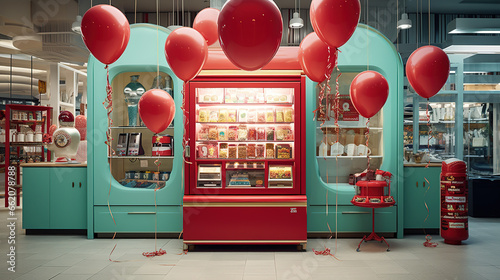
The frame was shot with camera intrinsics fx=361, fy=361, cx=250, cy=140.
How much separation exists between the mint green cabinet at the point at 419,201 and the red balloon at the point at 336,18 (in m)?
3.18

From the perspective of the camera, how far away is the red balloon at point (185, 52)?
326 centimetres

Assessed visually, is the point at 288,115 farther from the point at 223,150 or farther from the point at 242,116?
the point at 223,150

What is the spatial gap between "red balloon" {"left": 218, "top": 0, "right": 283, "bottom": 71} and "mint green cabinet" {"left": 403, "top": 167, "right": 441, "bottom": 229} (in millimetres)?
3724

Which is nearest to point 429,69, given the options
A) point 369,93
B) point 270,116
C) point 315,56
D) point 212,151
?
point 369,93

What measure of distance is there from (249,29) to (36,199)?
4485 millimetres

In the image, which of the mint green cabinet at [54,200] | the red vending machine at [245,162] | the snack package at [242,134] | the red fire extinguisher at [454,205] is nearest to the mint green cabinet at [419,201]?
the red fire extinguisher at [454,205]

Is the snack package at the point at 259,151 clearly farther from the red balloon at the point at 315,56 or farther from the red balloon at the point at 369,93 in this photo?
the red balloon at the point at 369,93

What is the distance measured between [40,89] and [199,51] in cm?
771

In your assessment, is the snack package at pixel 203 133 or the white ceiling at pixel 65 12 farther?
the white ceiling at pixel 65 12

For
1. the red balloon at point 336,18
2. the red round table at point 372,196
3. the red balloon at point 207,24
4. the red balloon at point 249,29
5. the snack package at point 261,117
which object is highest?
the red balloon at point 207,24

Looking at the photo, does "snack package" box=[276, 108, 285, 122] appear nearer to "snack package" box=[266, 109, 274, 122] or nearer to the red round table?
"snack package" box=[266, 109, 274, 122]

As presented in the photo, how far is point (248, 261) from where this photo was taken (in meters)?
4.08

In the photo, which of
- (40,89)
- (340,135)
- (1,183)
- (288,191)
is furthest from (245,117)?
(1,183)

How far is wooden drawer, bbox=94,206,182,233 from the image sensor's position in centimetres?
499
